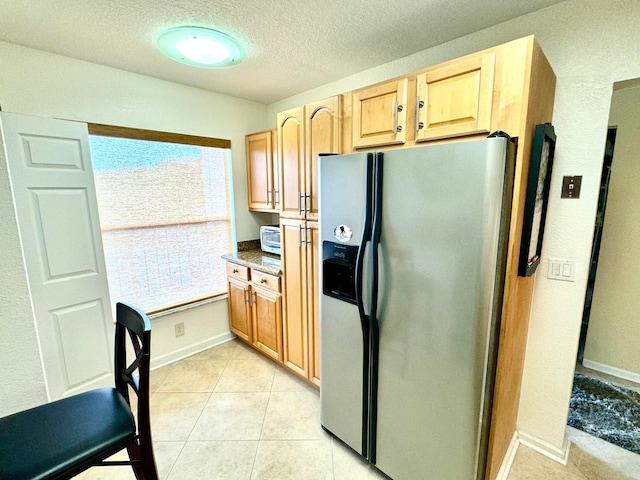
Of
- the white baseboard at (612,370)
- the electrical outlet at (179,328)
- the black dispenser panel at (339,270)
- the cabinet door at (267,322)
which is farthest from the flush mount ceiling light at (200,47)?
the white baseboard at (612,370)

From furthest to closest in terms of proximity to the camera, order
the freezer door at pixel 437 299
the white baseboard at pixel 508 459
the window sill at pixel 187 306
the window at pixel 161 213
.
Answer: the window sill at pixel 187 306, the window at pixel 161 213, the white baseboard at pixel 508 459, the freezer door at pixel 437 299

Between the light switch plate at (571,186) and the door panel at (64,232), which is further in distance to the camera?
the door panel at (64,232)

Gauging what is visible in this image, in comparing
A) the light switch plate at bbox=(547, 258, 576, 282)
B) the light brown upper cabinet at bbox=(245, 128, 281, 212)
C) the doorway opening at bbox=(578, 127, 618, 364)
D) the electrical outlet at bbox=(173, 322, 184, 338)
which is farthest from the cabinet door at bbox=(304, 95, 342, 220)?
the doorway opening at bbox=(578, 127, 618, 364)

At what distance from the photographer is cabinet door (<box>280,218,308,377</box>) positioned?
2.16m

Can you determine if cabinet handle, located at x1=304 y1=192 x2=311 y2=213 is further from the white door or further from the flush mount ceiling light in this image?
the white door

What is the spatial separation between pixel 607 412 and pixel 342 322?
2039mm

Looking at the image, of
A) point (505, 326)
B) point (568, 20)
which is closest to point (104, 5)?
point (568, 20)

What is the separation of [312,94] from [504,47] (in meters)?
1.81

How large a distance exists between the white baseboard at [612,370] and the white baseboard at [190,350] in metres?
3.35

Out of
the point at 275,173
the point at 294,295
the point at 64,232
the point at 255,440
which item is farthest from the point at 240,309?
the point at 64,232

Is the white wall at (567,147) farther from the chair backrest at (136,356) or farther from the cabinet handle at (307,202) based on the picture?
the chair backrest at (136,356)

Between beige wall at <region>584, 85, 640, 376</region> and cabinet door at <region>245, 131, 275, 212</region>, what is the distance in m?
2.84

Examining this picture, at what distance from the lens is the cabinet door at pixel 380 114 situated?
1511 mm

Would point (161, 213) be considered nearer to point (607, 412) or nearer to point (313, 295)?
point (313, 295)
